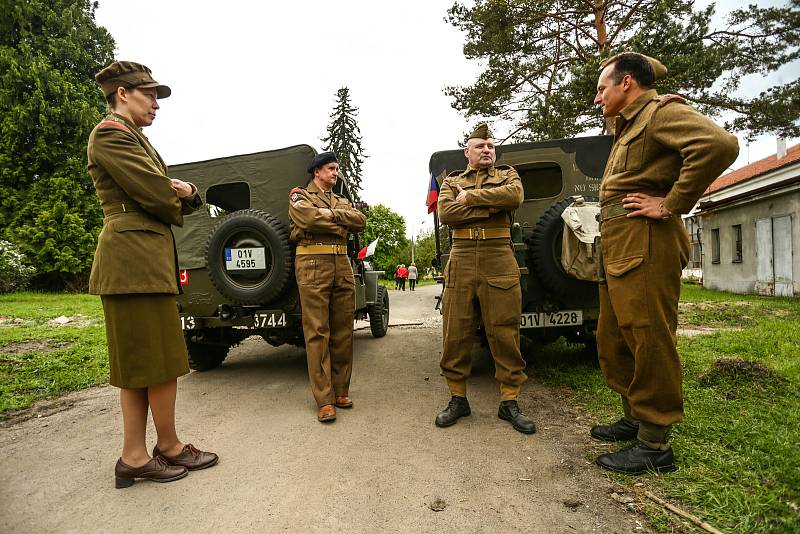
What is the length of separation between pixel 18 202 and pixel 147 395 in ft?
74.1

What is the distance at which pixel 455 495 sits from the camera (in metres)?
2.43

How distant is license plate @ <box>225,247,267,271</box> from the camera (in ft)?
15.7

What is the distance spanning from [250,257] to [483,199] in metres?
2.56

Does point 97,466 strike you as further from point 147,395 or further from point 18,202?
point 18,202

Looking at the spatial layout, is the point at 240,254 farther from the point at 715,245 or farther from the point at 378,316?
the point at 715,245

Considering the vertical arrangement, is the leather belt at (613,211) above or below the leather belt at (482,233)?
above

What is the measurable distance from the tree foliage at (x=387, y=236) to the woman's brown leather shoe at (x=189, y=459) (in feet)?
147

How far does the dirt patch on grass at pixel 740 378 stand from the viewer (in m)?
3.78

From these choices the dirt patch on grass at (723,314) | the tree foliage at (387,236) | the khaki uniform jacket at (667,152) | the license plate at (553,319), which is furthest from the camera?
the tree foliage at (387,236)

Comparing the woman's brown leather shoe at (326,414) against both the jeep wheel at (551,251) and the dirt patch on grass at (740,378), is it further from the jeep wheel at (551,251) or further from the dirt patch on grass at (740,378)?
the dirt patch on grass at (740,378)

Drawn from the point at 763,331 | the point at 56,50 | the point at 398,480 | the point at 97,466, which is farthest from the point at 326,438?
the point at 56,50

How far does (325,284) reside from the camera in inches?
158

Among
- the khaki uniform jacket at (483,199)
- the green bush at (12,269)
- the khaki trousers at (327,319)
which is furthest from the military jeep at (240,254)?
the green bush at (12,269)

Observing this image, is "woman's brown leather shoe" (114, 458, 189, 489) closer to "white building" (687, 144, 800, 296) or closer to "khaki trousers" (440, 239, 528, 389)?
"khaki trousers" (440, 239, 528, 389)
